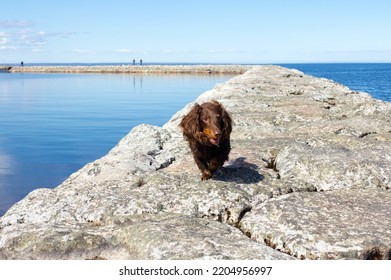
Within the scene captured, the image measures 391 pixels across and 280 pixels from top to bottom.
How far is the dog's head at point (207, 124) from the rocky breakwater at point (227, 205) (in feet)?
2.14

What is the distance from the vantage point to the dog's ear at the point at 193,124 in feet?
20.8

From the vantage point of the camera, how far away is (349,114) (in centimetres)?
1182

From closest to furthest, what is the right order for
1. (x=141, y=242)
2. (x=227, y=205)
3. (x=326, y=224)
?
(x=141, y=242) < (x=326, y=224) < (x=227, y=205)

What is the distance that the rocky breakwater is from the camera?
183 inches

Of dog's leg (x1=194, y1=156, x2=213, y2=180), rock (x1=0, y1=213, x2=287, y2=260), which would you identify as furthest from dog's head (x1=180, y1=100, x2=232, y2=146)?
rock (x1=0, y1=213, x2=287, y2=260)

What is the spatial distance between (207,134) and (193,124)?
29 cm

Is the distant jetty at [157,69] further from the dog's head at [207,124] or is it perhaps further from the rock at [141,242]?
the rock at [141,242]

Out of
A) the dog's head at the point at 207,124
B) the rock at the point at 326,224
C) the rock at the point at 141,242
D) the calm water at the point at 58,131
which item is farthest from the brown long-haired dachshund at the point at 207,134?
the calm water at the point at 58,131

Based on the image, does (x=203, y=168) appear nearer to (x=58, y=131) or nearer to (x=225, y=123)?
(x=225, y=123)

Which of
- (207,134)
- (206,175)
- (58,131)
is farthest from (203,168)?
(58,131)

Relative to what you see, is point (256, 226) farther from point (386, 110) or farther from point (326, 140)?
point (386, 110)

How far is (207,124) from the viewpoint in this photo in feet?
20.4

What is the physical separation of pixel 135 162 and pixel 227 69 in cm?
8099

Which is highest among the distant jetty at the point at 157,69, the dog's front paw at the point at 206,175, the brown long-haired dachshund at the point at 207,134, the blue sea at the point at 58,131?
the distant jetty at the point at 157,69
